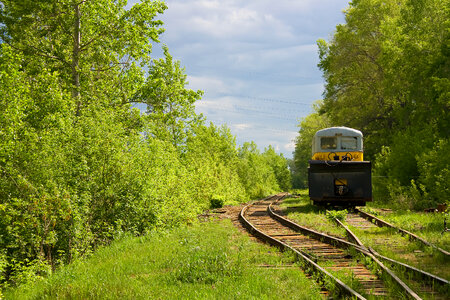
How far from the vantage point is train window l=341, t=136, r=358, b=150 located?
740 inches

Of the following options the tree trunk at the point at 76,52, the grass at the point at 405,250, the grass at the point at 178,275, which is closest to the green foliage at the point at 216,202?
the tree trunk at the point at 76,52

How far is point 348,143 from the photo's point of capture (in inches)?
742

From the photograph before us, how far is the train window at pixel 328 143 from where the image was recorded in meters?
18.9

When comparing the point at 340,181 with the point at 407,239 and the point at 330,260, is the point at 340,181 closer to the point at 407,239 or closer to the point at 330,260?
the point at 407,239

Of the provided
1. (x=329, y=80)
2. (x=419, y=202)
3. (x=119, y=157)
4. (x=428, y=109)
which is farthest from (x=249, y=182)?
(x=119, y=157)

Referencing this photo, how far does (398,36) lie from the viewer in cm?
2444

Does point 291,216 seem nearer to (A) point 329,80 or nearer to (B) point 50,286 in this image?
(B) point 50,286

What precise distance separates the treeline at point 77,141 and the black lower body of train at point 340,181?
539cm

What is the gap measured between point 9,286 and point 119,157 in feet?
15.0

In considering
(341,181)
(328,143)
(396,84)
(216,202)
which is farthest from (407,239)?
(396,84)

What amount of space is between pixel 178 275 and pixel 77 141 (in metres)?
5.87

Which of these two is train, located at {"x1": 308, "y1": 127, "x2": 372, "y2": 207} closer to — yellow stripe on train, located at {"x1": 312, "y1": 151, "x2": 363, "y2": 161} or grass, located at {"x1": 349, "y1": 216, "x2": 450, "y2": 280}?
yellow stripe on train, located at {"x1": 312, "y1": 151, "x2": 363, "y2": 161}

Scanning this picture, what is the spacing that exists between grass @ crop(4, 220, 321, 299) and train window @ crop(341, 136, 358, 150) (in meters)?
9.68

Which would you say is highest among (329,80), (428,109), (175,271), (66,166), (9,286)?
(329,80)
